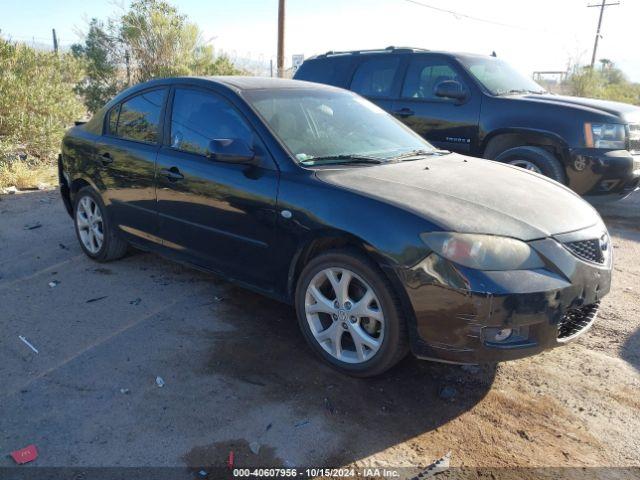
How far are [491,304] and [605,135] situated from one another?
4741 millimetres

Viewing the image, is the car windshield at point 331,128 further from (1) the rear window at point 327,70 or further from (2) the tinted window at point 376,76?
(1) the rear window at point 327,70

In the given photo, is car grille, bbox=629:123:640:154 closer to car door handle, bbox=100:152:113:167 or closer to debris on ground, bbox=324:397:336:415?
debris on ground, bbox=324:397:336:415

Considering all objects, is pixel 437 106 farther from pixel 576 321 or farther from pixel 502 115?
pixel 576 321

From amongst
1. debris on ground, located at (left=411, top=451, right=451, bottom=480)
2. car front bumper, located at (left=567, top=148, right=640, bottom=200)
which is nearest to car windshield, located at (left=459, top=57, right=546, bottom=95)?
car front bumper, located at (left=567, top=148, right=640, bottom=200)

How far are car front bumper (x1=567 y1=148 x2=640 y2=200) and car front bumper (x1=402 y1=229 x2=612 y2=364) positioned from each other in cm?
396

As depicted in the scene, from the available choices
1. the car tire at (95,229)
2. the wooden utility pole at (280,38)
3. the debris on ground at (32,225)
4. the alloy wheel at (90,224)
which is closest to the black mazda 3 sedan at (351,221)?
the car tire at (95,229)

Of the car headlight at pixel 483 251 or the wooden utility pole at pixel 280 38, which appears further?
the wooden utility pole at pixel 280 38

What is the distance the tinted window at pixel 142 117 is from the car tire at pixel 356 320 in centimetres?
203

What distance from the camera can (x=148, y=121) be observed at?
184 inches

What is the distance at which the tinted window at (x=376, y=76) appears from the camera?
7949mm

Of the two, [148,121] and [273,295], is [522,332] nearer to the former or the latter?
[273,295]

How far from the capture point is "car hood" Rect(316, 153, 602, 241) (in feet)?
9.86

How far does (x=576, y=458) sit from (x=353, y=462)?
1.08m

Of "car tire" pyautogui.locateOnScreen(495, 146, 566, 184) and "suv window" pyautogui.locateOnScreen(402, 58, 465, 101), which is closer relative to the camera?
"car tire" pyautogui.locateOnScreen(495, 146, 566, 184)
